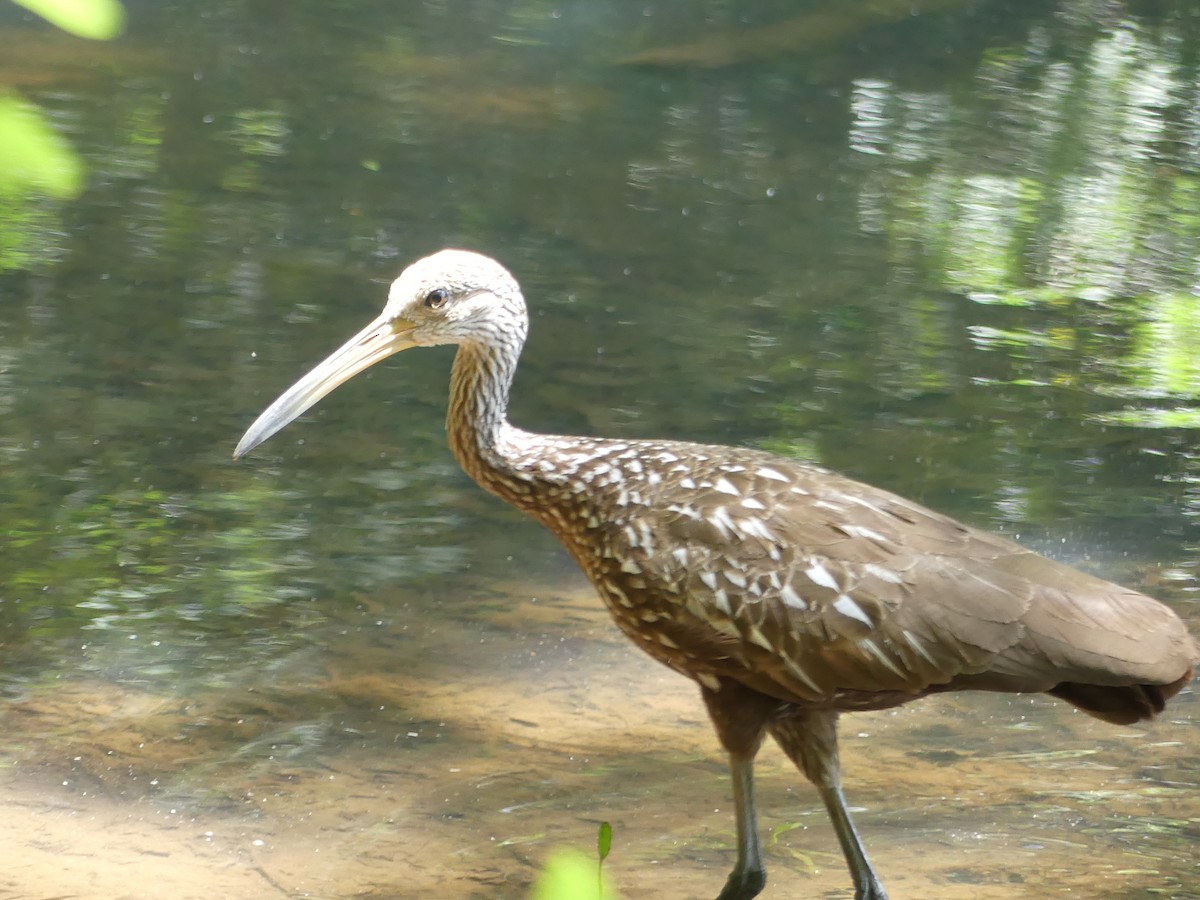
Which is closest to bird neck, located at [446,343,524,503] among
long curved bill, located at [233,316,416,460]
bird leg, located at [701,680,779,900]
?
long curved bill, located at [233,316,416,460]

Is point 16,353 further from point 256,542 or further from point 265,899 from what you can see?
point 265,899

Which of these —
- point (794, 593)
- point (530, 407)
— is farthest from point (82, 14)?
point (530, 407)

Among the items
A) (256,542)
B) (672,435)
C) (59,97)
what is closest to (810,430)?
(672,435)

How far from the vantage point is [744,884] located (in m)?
3.63

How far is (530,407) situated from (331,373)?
10.1 feet

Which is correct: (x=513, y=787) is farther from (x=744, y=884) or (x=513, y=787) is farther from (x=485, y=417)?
(x=485, y=417)

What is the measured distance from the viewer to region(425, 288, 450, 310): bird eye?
3822mm

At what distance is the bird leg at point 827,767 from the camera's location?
11.5ft

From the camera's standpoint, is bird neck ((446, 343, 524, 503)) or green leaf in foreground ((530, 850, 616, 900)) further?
bird neck ((446, 343, 524, 503))

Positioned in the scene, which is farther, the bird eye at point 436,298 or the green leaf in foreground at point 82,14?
the bird eye at point 436,298

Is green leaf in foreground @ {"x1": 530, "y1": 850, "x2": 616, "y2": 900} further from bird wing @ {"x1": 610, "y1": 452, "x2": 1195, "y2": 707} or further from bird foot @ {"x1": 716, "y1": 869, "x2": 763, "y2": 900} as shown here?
bird foot @ {"x1": 716, "y1": 869, "x2": 763, "y2": 900}

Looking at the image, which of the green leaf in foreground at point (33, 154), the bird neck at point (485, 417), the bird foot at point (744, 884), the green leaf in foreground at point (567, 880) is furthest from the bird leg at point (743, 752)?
the green leaf in foreground at point (33, 154)

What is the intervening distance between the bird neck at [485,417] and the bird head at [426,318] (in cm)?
6

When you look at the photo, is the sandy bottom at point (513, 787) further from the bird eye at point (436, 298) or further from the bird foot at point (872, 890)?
the bird eye at point (436, 298)
